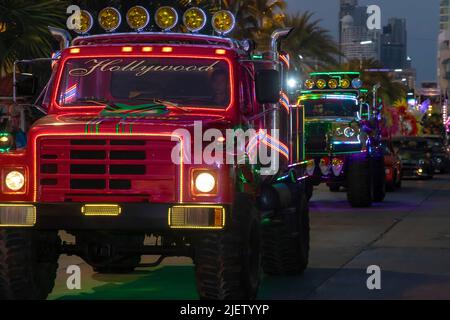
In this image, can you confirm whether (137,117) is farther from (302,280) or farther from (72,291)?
(302,280)

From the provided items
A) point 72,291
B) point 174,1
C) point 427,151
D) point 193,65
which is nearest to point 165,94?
point 193,65

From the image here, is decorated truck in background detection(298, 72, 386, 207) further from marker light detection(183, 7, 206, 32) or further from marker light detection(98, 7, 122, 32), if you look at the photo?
marker light detection(98, 7, 122, 32)

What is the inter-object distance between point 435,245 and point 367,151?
8297 mm

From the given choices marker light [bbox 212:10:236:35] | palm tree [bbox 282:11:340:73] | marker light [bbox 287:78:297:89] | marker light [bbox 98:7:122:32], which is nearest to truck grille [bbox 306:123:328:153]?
marker light [bbox 287:78:297:89]

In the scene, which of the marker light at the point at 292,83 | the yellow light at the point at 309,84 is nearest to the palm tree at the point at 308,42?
the yellow light at the point at 309,84

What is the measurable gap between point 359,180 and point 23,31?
27.4ft

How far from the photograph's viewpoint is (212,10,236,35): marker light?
38.9 ft

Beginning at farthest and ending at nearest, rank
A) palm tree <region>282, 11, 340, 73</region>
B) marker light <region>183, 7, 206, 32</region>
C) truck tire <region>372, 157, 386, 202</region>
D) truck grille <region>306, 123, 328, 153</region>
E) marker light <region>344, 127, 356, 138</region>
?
palm tree <region>282, 11, 340, 73</region>, truck tire <region>372, 157, 386, 202</region>, marker light <region>344, 127, 356, 138</region>, truck grille <region>306, 123, 328, 153</region>, marker light <region>183, 7, 206, 32</region>

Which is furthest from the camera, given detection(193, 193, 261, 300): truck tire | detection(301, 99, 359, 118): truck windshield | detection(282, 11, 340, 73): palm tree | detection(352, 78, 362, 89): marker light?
detection(282, 11, 340, 73): palm tree

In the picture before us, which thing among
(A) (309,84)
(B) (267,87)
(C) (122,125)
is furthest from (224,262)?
(A) (309,84)

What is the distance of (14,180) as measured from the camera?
9875mm

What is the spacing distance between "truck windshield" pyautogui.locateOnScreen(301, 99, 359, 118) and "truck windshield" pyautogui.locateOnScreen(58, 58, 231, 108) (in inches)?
563

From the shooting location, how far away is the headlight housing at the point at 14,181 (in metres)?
9.86

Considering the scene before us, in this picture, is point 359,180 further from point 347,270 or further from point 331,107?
point 347,270
